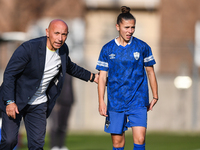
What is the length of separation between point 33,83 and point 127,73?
3.98 ft

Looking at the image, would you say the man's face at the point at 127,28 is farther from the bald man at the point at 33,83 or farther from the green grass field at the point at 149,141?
the green grass field at the point at 149,141

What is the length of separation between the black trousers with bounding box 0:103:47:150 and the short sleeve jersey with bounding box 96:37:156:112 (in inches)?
37.5

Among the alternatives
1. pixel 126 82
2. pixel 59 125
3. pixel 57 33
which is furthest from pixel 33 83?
pixel 59 125

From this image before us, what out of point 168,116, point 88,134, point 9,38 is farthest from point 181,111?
point 9,38

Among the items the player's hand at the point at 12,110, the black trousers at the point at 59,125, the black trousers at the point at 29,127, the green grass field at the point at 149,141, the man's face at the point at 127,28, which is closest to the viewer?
the player's hand at the point at 12,110

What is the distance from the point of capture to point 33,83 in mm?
5641

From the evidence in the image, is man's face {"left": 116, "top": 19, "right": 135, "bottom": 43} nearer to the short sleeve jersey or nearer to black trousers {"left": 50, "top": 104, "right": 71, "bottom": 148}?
the short sleeve jersey

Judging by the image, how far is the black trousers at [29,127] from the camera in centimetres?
564

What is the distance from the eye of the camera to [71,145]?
1041 cm

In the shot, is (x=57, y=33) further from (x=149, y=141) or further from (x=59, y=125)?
(x=149, y=141)

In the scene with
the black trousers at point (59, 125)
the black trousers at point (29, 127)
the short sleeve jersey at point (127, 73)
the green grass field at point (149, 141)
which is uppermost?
the short sleeve jersey at point (127, 73)

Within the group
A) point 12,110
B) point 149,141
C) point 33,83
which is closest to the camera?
point 12,110

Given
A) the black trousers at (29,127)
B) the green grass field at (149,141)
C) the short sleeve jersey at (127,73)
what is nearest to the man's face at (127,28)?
the short sleeve jersey at (127,73)

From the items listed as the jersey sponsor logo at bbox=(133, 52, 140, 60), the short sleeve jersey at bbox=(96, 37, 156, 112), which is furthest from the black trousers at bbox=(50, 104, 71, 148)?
the jersey sponsor logo at bbox=(133, 52, 140, 60)
